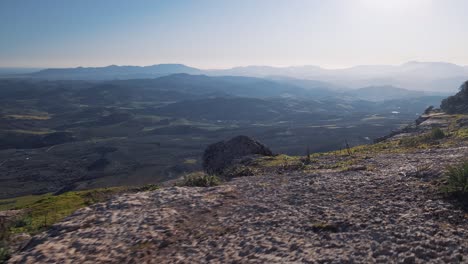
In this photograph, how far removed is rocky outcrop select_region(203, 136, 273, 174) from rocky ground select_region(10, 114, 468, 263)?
561 inches

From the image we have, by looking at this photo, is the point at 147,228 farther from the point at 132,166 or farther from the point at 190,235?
the point at 132,166

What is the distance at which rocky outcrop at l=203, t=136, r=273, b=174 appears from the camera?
30.0 meters

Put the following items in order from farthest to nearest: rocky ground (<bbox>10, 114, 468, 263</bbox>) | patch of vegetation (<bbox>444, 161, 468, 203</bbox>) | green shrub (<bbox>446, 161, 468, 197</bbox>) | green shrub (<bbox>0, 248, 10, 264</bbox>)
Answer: green shrub (<bbox>446, 161, 468, 197</bbox>) < patch of vegetation (<bbox>444, 161, 468, 203</bbox>) < green shrub (<bbox>0, 248, 10, 264</bbox>) < rocky ground (<bbox>10, 114, 468, 263</bbox>)

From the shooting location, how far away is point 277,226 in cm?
1088

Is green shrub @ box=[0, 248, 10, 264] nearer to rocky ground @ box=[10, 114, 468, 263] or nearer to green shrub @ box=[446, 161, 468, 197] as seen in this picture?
rocky ground @ box=[10, 114, 468, 263]

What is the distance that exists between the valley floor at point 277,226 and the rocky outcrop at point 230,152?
1425 centimetres

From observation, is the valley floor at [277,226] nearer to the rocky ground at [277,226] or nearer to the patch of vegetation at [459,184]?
the rocky ground at [277,226]

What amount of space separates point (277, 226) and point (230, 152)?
20.3 metres

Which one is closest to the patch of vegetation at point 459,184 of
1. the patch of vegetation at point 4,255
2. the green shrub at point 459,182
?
the green shrub at point 459,182

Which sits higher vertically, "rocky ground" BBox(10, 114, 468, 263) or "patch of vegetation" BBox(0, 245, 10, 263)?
"rocky ground" BBox(10, 114, 468, 263)

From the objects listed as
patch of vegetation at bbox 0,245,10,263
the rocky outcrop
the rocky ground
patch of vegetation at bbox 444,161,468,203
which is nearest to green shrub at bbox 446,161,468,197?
patch of vegetation at bbox 444,161,468,203

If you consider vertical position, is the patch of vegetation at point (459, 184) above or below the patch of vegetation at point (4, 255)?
above

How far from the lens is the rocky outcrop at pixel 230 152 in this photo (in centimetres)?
3002

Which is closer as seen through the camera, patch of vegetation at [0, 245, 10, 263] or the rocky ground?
the rocky ground
